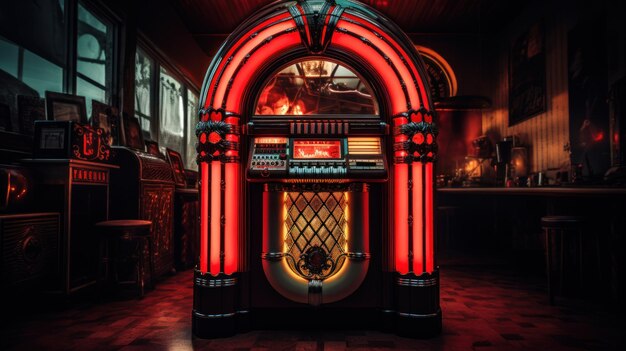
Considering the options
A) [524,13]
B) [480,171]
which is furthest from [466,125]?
[524,13]

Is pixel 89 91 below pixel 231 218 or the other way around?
the other way around

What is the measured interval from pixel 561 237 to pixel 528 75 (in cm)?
360

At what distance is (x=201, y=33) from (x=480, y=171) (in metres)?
5.95

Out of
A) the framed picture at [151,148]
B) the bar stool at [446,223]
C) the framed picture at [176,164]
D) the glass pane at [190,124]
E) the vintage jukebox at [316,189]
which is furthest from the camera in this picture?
the glass pane at [190,124]

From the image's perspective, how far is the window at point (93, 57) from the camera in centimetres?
386

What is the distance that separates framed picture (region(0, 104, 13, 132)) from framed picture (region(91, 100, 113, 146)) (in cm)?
82

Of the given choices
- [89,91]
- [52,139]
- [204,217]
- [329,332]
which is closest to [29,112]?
[52,139]

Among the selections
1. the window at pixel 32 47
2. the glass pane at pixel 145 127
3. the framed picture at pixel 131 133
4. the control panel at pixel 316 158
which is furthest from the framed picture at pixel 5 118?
the glass pane at pixel 145 127

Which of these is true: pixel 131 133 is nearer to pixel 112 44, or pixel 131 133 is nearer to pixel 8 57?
pixel 112 44

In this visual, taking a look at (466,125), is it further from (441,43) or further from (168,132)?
(168,132)

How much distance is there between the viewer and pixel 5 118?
2.82 metres

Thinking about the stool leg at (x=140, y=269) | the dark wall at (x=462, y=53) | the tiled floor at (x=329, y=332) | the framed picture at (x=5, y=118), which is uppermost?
the dark wall at (x=462, y=53)

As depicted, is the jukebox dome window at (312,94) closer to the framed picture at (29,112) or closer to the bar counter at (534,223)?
the bar counter at (534,223)

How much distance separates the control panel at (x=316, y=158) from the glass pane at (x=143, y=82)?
3570mm
